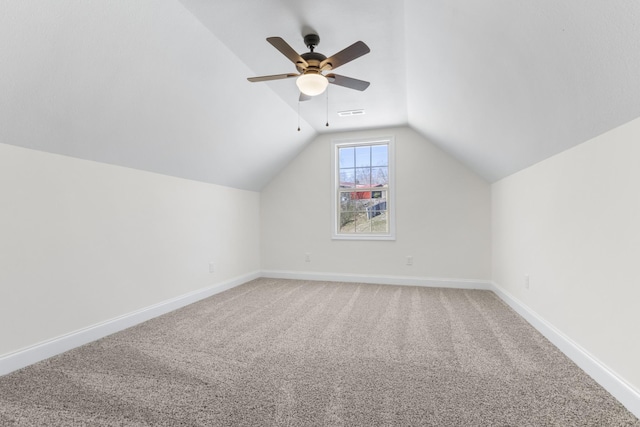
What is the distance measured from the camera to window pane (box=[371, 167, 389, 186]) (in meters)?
5.00

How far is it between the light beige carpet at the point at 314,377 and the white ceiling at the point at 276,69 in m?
1.55

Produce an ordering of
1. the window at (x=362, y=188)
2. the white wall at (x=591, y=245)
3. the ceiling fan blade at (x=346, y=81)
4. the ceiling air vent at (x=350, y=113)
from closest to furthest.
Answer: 1. the white wall at (x=591, y=245)
2. the ceiling fan blade at (x=346, y=81)
3. the ceiling air vent at (x=350, y=113)
4. the window at (x=362, y=188)

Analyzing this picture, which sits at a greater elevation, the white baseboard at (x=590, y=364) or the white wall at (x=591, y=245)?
the white wall at (x=591, y=245)

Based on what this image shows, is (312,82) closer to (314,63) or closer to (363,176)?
(314,63)

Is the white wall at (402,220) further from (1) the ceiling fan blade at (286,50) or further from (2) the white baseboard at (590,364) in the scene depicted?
(1) the ceiling fan blade at (286,50)

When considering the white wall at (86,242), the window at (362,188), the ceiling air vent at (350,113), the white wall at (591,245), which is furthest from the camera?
the window at (362,188)

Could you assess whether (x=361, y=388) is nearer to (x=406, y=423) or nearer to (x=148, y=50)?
(x=406, y=423)

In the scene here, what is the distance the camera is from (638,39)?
1202 mm

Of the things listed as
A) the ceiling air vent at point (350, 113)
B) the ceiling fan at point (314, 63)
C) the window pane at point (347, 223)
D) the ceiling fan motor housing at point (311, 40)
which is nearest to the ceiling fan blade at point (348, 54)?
the ceiling fan at point (314, 63)

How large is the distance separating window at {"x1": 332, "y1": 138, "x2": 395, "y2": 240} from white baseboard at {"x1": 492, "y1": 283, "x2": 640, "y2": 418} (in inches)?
94.1

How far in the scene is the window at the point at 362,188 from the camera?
16.3ft

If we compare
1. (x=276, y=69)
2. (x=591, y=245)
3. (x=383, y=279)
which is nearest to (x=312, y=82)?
(x=276, y=69)

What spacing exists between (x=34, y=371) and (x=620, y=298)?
3612 millimetres

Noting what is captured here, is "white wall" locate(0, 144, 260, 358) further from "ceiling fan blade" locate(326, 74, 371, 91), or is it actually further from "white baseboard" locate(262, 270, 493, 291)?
"ceiling fan blade" locate(326, 74, 371, 91)
